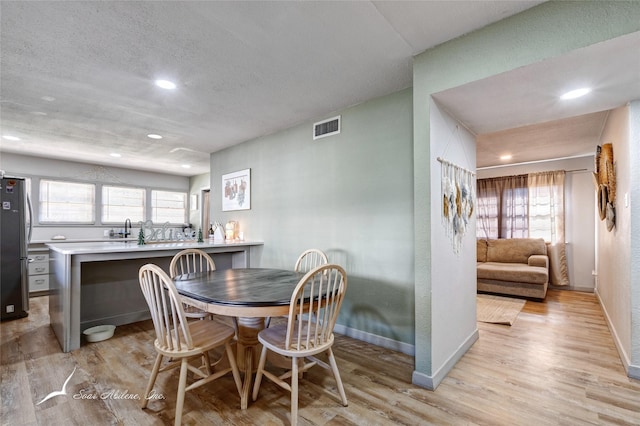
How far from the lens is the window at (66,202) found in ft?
17.7

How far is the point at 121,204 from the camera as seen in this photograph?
6.35m

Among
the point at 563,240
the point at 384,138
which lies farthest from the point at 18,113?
the point at 563,240

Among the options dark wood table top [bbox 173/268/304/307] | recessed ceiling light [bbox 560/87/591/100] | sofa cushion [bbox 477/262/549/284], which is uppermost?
recessed ceiling light [bbox 560/87/591/100]

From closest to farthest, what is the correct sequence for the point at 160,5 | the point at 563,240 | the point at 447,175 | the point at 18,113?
the point at 160,5 → the point at 447,175 → the point at 18,113 → the point at 563,240

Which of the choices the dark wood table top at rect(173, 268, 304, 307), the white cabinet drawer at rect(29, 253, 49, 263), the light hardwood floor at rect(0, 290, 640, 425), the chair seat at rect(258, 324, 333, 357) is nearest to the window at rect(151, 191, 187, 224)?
the white cabinet drawer at rect(29, 253, 49, 263)

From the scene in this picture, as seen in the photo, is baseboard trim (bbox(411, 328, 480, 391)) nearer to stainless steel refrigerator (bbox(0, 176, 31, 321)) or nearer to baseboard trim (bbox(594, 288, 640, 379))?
baseboard trim (bbox(594, 288, 640, 379))

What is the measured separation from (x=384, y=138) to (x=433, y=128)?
30.7 inches

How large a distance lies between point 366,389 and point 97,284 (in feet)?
10.2

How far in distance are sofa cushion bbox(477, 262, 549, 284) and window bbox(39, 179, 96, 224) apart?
7.44 metres

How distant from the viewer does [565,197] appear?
5.32 m

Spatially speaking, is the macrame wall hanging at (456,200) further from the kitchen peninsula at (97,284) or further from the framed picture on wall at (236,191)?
the framed picture on wall at (236,191)

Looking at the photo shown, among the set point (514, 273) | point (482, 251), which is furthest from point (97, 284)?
point (482, 251)

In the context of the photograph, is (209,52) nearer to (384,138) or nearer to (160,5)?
(160,5)

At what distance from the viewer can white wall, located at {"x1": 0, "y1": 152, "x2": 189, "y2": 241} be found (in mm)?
5168
